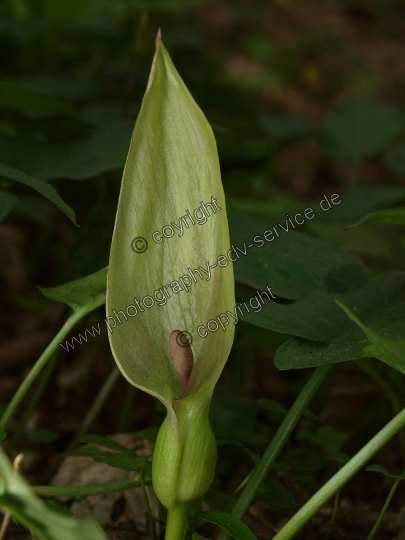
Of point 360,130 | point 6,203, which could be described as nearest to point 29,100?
point 6,203

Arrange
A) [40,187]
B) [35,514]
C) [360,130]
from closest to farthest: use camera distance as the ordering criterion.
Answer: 1. [35,514]
2. [40,187]
3. [360,130]

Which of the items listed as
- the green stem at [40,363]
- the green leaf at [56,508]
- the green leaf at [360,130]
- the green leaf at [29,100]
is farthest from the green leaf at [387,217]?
the green leaf at [360,130]

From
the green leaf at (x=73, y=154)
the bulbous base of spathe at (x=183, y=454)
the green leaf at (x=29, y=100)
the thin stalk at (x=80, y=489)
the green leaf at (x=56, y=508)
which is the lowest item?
the thin stalk at (x=80, y=489)

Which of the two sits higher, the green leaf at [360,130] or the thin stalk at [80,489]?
the thin stalk at [80,489]

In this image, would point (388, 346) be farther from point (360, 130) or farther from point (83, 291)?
point (360, 130)

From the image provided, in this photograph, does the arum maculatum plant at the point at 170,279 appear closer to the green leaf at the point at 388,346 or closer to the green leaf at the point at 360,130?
the green leaf at the point at 388,346
